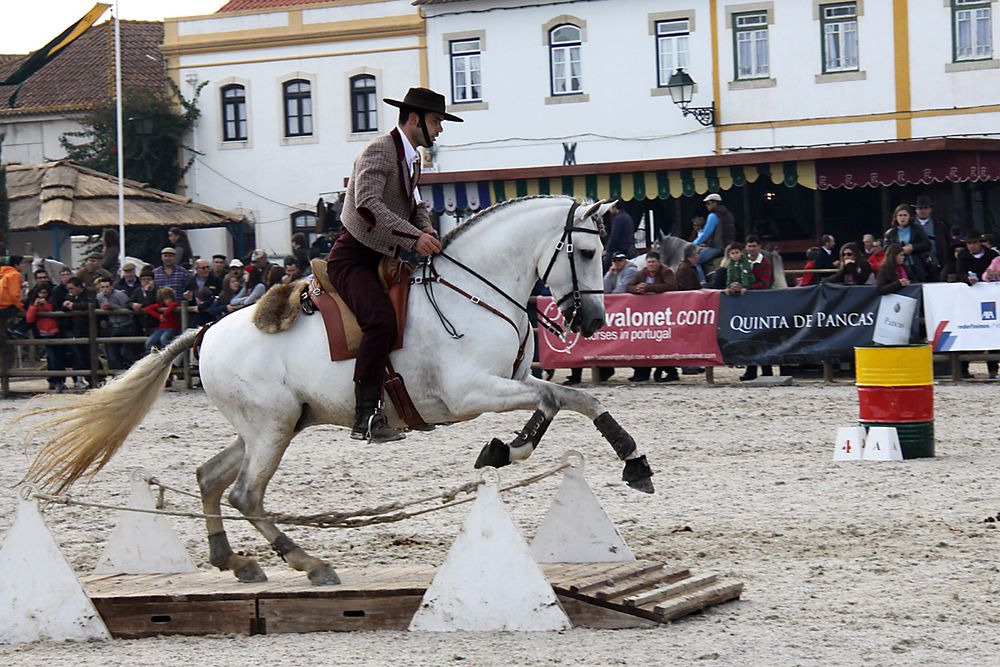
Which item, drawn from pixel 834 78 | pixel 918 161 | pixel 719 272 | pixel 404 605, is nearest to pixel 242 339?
pixel 404 605

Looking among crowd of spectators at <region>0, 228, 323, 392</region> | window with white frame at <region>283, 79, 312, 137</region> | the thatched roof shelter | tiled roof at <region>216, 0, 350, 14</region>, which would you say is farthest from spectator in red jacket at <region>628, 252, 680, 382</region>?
tiled roof at <region>216, 0, 350, 14</region>

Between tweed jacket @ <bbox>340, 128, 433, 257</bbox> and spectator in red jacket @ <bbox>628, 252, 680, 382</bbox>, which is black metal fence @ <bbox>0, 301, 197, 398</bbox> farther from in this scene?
tweed jacket @ <bbox>340, 128, 433, 257</bbox>

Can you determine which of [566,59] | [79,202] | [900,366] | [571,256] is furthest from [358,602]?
[566,59]

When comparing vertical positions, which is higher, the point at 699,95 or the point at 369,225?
the point at 699,95

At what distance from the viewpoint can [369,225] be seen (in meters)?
8.27

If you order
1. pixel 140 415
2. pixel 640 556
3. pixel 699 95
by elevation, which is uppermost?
pixel 699 95

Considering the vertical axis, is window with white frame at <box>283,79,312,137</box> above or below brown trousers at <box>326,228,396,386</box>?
above

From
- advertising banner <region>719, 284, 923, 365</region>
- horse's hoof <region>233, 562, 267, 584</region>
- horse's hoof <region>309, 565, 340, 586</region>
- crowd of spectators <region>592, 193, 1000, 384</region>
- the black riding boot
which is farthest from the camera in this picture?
crowd of spectators <region>592, 193, 1000, 384</region>

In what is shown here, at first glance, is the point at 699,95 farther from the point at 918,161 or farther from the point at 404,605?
the point at 404,605

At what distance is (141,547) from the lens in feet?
29.1

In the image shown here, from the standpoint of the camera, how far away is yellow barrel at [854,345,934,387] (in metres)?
12.7

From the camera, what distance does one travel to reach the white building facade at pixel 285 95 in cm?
4181

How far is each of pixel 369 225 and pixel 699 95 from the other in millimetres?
29553

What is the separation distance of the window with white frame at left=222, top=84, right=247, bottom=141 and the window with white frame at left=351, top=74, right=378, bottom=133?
339 cm
